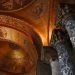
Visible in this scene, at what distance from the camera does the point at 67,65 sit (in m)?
6.80

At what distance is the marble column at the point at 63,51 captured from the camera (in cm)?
672

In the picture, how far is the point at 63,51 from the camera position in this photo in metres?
7.35

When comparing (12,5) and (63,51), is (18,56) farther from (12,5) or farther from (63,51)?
(63,51)

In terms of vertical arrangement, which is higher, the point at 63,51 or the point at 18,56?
the point at 63,51

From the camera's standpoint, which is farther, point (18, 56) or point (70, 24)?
point (18, 56)

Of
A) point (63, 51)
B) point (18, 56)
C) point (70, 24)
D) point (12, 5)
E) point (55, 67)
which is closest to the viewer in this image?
point (70, 24)

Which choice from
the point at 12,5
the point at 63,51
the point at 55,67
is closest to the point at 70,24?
the point at 63,51

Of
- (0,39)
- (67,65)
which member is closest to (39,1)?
(0,39)

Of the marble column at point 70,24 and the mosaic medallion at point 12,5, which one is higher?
the mosaic medallion at point 12,5

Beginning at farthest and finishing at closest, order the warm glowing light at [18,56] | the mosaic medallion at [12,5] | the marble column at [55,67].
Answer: the warm glowing light at [18,56] → the mosaic medallion at [12,5] → the marble column at [55,67]

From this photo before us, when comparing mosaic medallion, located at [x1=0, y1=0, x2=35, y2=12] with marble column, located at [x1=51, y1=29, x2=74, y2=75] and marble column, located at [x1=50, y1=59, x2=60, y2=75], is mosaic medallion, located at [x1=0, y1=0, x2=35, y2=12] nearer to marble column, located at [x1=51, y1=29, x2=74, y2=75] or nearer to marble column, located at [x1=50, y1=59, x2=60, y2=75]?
marble column, located at [x1=51, y1=29, x2=74, y2=75]

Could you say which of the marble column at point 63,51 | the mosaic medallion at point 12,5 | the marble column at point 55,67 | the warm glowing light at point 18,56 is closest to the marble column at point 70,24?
the marble column at point 63,51

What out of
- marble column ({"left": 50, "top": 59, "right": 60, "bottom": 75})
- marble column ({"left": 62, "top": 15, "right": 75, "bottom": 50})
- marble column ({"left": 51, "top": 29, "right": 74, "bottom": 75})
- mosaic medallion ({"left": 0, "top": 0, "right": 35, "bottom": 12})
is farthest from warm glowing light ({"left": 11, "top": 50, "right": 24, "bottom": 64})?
marble column ({"left": 62, "top": 15, "right": 75, "bottom": 50})

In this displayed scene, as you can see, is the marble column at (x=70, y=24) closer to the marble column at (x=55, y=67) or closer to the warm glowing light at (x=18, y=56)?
the marble column at (x=55, y=67)
